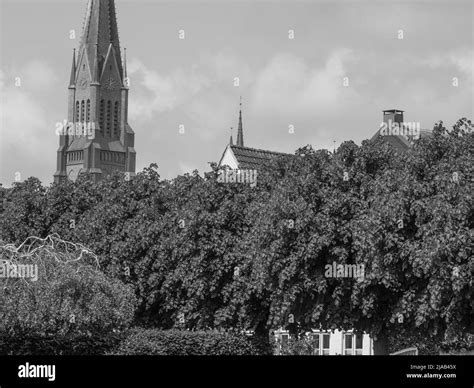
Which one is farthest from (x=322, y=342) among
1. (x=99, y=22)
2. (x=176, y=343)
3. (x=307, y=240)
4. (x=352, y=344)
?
(x=99, y=22)

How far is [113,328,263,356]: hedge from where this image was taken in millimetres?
40219

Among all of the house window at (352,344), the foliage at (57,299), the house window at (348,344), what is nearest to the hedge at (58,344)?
the foliage at (57,299)

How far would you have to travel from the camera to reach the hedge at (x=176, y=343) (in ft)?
132

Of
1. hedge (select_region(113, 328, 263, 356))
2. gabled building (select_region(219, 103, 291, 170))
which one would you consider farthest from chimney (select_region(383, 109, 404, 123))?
hedge (select_region(113, 328, 263, 356))

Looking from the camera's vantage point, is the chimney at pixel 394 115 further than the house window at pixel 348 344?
Yes

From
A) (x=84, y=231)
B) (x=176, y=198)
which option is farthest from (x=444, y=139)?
(x=84, y=231)

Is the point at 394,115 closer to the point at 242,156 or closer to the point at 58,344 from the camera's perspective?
the point at 242,156

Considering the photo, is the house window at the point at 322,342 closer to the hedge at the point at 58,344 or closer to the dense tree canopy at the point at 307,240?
the dense tree canopy at the point at 307,240

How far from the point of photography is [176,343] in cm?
4081

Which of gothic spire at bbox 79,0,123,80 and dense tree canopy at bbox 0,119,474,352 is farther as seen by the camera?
gothic spire at bbox 79,0,123,80

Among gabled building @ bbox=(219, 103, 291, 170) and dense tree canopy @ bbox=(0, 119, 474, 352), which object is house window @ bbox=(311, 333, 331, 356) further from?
dense tree canopy @ bbox=(0, 119, 474, 352)

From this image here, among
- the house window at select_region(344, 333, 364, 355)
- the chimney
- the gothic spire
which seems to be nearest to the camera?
the house window at select_region(344, 333, 364, 355)

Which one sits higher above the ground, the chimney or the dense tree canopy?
the chimney

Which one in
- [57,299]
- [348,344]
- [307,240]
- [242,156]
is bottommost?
[348,344]
